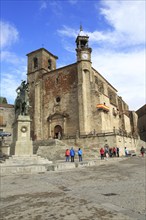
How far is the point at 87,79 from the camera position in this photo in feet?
109

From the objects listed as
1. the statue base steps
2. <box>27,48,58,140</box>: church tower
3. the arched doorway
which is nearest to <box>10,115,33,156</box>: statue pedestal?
the statue base steps

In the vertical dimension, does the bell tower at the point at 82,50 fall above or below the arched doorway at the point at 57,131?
above

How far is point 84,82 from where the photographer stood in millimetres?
32969

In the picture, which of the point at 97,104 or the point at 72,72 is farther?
the point at 72,72

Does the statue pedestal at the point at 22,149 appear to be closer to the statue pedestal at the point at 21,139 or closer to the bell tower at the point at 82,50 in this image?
the statue pedestal at the point at 21,139

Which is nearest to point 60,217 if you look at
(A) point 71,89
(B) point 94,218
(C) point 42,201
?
(B) point 94,218

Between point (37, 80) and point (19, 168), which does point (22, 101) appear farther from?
point (37, 80)

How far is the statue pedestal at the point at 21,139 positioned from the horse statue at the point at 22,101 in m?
0.87

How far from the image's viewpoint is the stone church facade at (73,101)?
31.1 metres

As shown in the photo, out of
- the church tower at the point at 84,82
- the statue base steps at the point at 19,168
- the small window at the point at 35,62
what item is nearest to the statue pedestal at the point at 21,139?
the statue base steps at the point at 19,168

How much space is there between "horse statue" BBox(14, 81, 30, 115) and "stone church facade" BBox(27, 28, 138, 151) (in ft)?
44.1

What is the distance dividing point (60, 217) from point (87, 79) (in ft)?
103

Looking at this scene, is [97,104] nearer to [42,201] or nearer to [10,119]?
[10,119]

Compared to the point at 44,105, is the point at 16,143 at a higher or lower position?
lower
